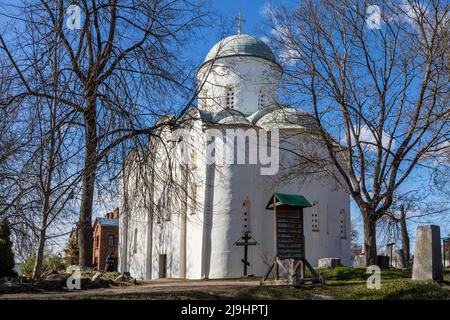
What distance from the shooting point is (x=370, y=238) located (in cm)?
1655

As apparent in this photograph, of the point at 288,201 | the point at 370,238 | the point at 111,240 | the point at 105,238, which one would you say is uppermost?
the point at 288,201

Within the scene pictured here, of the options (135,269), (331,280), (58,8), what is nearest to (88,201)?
(58,8)

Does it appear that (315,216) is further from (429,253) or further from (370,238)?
(429,253)

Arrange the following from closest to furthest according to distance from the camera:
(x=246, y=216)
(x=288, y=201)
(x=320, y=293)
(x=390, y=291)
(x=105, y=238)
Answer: (x=390, y=291), (x=320, y=293), (x=288, y=201), (x=246, y=216), (x=105, y=238)

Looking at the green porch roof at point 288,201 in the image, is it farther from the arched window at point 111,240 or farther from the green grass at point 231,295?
the arched window at point 111,240

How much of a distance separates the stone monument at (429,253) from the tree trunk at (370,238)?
168 inches

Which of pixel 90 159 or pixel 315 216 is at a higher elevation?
pixel 90 159

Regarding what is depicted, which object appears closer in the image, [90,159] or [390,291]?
[90,159]

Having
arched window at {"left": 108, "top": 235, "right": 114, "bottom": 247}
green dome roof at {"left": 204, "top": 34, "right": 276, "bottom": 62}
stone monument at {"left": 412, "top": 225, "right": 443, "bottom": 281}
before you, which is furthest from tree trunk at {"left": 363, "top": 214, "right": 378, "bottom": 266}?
arched window at {"left": 108, "top": 235, "right": 114, "bottom": 247}

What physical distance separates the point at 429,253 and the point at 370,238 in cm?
466

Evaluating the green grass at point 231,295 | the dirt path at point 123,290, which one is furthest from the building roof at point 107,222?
the green grass at point 231,295

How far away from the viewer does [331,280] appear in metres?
15.1

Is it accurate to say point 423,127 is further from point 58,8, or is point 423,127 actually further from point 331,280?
point 58,8

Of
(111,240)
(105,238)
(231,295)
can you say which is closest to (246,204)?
(231,295)
